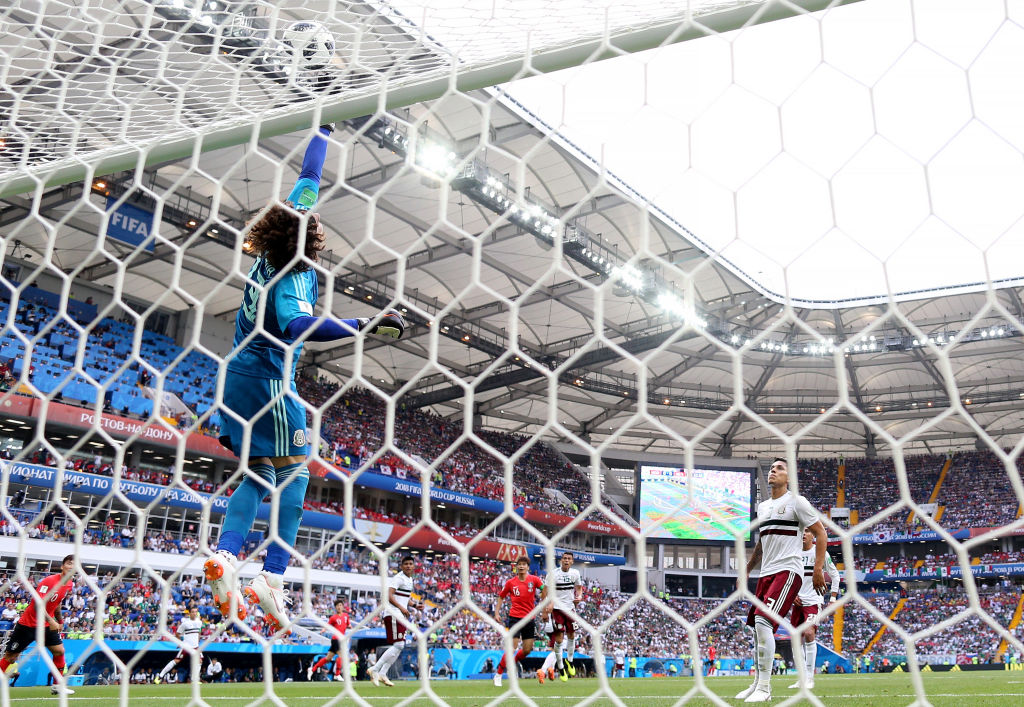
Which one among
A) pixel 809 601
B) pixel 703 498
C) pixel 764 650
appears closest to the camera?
pixel 764 650

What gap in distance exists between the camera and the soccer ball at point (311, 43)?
3.02 metres

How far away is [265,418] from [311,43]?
149 centimetres

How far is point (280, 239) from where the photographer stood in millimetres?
2963

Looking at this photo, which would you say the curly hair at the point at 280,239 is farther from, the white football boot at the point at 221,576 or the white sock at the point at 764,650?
the white sock at the point at 764,650

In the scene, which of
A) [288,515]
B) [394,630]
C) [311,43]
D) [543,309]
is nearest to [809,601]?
[394,630]

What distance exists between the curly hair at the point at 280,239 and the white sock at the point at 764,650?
3243 mm

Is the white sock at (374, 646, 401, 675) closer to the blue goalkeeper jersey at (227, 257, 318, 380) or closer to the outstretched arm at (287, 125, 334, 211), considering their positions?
the blue goalkeeper jersey at (227, 257, 318, 380)

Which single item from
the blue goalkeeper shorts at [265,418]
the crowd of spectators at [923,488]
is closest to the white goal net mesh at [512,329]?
the blue goalkeeper shorts at [265,418]

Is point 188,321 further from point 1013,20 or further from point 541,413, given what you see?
point 1013,20

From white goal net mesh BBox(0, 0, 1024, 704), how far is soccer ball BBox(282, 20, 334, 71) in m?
0.11

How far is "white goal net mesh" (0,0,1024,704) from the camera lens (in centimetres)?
206

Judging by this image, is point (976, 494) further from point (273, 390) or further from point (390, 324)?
point (390, 324)

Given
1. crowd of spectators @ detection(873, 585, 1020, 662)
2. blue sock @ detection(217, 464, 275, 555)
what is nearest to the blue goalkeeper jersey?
blue sock @ detection(217, 464, 275, 555)

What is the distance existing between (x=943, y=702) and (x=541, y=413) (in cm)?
3404
